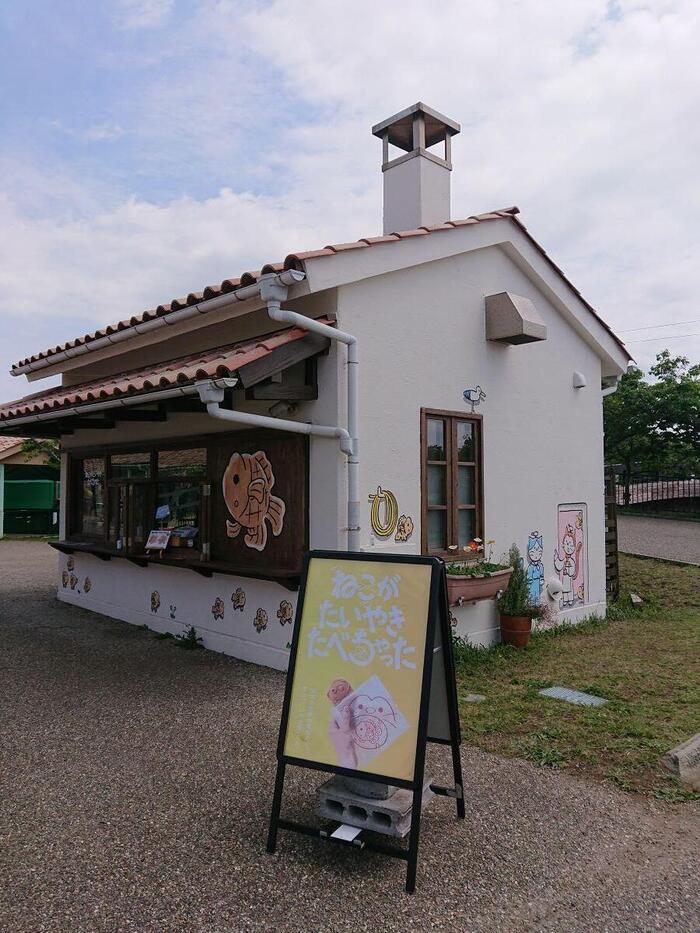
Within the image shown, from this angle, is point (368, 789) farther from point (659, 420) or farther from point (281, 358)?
point (659, 420)

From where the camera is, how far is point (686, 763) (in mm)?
3908

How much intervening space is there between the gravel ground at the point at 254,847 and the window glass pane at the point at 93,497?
3.99 m

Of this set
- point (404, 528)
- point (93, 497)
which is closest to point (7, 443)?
point (93, 497)

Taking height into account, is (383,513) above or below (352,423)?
below

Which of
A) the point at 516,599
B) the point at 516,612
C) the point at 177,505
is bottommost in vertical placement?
the point at 516,612

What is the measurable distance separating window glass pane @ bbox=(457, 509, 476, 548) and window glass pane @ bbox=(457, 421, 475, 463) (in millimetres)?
550

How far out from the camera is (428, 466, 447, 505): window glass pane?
6.51 m

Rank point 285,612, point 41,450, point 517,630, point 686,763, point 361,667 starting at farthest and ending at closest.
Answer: point 41,450 → point 517,630 → point 285,612 → point 686,763 → point 361,667

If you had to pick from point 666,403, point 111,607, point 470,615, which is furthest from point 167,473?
point 666,403

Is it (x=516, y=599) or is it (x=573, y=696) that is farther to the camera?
(x=516, y=599)

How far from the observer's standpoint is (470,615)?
677 cm

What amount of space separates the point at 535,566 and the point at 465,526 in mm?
1405

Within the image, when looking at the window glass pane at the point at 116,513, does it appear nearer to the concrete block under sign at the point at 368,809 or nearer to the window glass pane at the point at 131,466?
the window glass pane at the point at 131,466

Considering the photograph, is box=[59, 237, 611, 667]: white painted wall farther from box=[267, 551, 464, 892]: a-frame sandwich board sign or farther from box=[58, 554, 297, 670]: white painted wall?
box=[267, 551, 464, 892]: a-frame sandwich board sign
